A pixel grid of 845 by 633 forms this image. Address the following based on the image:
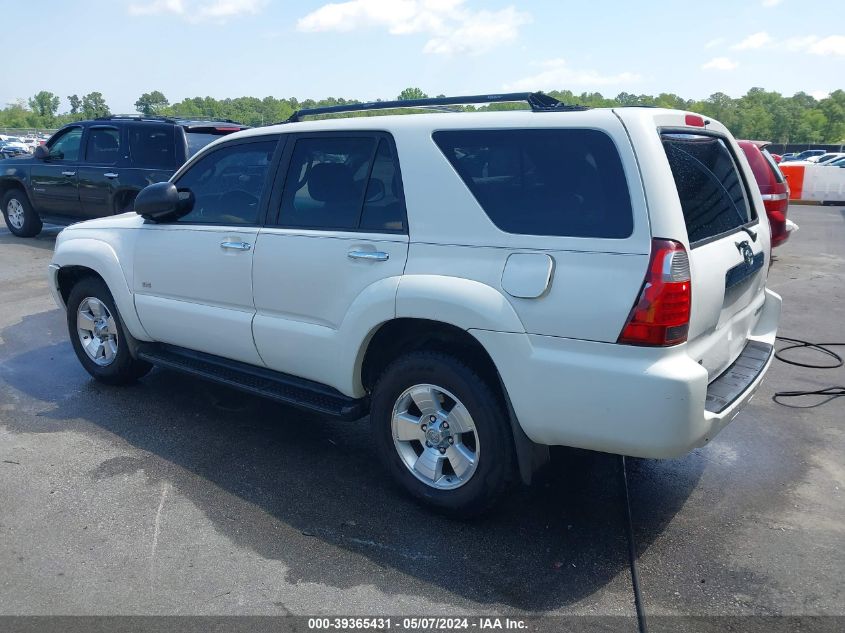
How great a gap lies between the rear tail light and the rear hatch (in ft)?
0.39

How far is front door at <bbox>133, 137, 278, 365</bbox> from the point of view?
4.34 metres

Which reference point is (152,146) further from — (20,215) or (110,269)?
(110,269)

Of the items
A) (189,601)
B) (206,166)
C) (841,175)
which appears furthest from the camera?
(841,175)

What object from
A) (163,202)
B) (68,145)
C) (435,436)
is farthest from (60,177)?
(435,436)

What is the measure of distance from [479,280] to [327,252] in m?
0.95

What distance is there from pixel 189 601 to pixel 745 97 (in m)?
133

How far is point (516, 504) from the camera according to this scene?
383 cm

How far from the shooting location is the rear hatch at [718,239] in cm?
317

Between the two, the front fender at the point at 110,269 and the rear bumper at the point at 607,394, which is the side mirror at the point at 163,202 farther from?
the rear bumper at the point at 607,394

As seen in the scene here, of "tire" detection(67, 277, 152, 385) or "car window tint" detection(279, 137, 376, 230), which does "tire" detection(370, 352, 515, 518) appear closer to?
"car window tint" detection(279, 137, 376, 230)

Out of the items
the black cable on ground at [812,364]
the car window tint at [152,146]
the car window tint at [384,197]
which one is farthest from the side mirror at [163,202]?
the car window tint at [152,146]

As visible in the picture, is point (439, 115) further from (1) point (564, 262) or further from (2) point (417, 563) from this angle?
(2) point (417, 563)

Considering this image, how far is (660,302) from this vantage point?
293 cm

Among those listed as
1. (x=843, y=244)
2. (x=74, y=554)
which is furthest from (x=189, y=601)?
(x=843, y=244)
